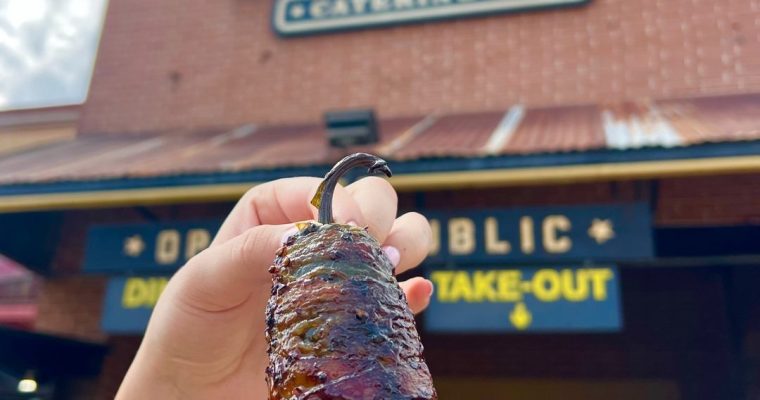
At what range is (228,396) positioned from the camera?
1926mm

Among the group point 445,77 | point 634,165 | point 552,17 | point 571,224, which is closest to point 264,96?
point 445,77

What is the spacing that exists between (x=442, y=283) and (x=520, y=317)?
2.34 ft

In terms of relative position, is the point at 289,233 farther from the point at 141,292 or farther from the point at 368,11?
the point at 368,11

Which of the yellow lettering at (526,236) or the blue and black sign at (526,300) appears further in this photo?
the yellow lettering at (526,236)

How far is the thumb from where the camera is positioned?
1.59 metres

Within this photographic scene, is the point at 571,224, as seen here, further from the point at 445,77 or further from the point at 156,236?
the point at 156,236

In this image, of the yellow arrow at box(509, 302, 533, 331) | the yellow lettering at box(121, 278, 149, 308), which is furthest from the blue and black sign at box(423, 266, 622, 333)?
the yellow lettering at box(121, 278, 149, 308)

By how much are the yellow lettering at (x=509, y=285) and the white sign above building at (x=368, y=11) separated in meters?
3.68

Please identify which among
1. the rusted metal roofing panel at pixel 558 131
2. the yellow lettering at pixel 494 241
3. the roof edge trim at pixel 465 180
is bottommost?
the yellow lettering at pixel 494 241

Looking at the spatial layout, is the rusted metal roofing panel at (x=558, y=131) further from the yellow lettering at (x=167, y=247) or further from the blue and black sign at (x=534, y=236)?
the yellow lettering at (x=167, y=247)

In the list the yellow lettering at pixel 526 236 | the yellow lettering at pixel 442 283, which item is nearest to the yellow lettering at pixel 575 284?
the yellow lettering at pixel 526 236

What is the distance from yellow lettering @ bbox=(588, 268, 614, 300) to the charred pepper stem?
4.21 m

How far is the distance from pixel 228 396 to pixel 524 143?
3.82m

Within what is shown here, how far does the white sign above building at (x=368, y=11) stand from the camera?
25.3ft
